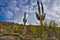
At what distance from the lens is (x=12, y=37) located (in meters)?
20.2

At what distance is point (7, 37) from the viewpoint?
783 inches

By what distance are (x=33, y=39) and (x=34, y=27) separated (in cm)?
350

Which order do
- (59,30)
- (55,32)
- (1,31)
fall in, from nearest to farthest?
(55,32)
(59,30)
(1,31)

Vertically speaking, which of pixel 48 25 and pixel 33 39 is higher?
pixel 48 25

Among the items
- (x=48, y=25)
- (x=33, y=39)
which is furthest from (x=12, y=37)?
(x=48, y=25)

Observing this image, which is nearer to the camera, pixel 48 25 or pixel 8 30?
pixel 48 25

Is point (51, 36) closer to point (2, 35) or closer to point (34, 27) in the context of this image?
point (2, 35)

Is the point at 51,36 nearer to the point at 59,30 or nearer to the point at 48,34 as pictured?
the point at 48,34

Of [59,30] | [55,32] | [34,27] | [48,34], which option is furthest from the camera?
[34,27]

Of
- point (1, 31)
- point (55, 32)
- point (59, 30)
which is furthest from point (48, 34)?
point (1, 31)

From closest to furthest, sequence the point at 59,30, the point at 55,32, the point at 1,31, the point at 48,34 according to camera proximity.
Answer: the point at 48,34 → the point at 55,32 → the point at 59,30 → the point at 1,31

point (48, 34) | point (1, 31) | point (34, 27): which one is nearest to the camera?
point (48, 34)

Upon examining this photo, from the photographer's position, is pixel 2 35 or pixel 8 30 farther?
pixel 8 30

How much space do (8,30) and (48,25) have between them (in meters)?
6.70
